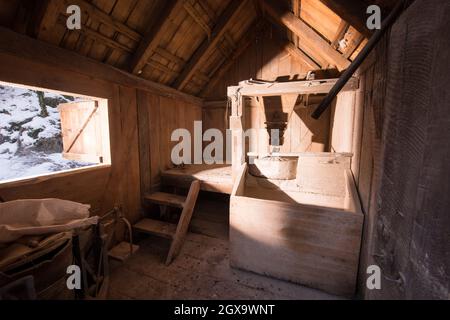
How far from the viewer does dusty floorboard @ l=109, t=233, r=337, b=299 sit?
2270 millimetres

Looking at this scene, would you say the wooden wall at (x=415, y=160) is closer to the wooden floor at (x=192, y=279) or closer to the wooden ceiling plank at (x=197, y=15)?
the wooden floor at (x=192, y=279)

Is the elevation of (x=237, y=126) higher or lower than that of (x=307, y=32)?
lower

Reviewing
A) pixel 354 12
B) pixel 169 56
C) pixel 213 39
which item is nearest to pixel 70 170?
pixel 169 56

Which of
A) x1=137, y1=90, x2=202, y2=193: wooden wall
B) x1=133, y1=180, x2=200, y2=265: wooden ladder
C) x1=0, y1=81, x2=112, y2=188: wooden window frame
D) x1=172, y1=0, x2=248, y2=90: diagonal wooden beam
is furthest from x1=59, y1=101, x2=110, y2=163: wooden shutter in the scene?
x1=172, y1=0, x2=248, y2=90: diagonal wooden beam

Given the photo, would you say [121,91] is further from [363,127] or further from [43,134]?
[43,134]

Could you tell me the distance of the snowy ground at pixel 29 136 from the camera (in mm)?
6719

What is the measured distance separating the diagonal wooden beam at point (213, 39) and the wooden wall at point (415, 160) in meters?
3.16

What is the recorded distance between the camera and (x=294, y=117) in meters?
5.08

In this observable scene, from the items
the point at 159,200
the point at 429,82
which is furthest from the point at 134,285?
the point at 429,82

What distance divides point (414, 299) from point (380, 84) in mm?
1336

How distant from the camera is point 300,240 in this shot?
226cm

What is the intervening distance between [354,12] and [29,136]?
10.9 metres

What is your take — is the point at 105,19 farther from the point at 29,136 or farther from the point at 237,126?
the point at 29,136
